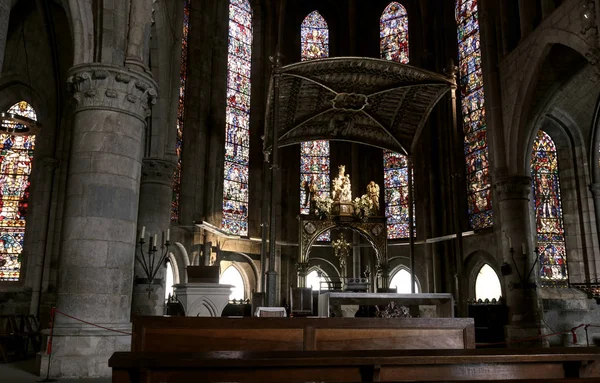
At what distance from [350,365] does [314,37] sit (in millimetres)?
24141

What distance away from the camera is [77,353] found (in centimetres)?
746

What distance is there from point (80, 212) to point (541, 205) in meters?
16.6

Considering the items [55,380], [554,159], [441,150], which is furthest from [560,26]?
[55,380]

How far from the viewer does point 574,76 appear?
48.2 feet

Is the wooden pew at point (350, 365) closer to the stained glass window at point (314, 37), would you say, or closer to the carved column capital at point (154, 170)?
the carved column capital at point (154, 170)

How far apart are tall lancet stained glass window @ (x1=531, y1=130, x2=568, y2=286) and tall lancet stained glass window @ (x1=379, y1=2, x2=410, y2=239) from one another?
499 centimetres

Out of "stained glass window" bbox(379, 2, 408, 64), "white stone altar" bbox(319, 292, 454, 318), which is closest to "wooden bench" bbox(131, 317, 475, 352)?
"white stone altar" bbox(319, 292, 454, 318)

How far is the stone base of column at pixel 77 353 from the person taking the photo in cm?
738

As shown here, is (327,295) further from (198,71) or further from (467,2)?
(467,2)

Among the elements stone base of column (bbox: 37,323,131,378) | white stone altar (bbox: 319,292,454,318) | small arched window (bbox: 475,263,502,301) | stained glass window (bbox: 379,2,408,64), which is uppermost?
stained glass window (bbox: 379,2,408,64)

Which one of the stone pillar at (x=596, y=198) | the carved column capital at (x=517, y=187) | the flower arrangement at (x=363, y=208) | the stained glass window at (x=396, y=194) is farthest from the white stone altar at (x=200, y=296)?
the stained glass window at (x=396, y=194)

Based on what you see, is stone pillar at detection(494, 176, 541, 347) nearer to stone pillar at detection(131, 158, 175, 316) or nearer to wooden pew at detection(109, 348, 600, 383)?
stone pillar at detection(131, 158, 175, 316)

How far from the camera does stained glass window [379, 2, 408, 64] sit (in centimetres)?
2462

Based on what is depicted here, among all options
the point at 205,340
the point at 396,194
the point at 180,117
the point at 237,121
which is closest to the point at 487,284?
the point at 396,194
